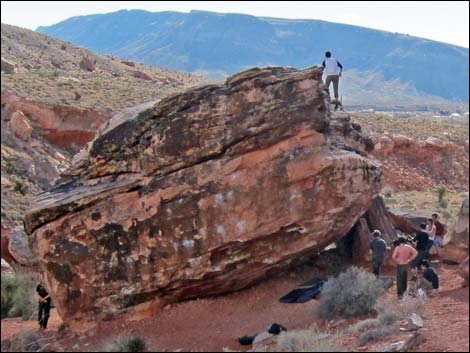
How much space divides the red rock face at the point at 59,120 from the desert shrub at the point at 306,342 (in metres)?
21.0

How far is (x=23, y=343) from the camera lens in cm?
1213

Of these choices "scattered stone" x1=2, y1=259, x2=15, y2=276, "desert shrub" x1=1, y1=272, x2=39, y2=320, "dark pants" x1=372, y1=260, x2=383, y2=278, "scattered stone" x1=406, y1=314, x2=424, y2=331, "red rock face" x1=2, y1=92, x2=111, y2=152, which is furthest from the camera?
"red rock face" x1=2, y1=92, x2=111, y2=152

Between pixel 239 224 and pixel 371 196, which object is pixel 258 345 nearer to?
pixel 239 224

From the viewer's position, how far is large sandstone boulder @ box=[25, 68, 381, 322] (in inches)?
482

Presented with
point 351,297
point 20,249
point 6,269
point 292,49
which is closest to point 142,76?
point 20,249

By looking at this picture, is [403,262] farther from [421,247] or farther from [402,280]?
[421,247]

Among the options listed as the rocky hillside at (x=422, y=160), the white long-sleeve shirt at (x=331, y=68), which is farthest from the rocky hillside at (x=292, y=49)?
the white long-sleeve shirt at (x=331, y=68)

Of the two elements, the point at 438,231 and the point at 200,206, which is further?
the point at 438,231

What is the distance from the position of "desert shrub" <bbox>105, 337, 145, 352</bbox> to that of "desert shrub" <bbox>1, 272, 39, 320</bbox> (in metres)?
5.24

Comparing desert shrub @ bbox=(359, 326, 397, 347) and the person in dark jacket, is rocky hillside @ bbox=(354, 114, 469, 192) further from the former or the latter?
desert shrub @ bbox=(359, 326, 397, 347)

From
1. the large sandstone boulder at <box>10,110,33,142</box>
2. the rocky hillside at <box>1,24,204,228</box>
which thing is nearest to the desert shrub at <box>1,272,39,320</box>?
the rocky hillside at <box>1,24,204,228</box>

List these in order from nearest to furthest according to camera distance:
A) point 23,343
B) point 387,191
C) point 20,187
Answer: point 23,343
point 20,187
point 387,191

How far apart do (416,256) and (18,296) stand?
34.0ft

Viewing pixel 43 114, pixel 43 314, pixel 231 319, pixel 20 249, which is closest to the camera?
pixel 231 319
